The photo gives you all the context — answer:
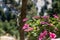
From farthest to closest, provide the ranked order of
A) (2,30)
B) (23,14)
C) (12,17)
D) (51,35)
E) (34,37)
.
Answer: (12,17) < (2,30) < (23,14) < (34,37) < (51,35)

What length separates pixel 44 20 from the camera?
3094 mm

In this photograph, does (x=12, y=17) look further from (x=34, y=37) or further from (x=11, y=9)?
(x=34, y=37)

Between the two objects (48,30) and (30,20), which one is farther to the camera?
(30,20)

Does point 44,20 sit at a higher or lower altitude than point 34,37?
higher

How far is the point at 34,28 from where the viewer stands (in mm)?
3055

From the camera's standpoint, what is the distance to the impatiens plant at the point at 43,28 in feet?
9.55

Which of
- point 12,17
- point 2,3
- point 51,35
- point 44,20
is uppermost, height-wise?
point 2,3

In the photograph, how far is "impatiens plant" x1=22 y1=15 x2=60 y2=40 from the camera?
2.91 meters

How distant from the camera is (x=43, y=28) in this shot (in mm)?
3000

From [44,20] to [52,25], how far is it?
146 mm

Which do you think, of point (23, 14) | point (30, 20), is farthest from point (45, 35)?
point (23, 14)

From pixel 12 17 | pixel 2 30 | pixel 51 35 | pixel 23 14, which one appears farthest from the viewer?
pixel 12 17

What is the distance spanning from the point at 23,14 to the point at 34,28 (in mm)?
822

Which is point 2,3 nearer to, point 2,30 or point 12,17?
point 12,17
